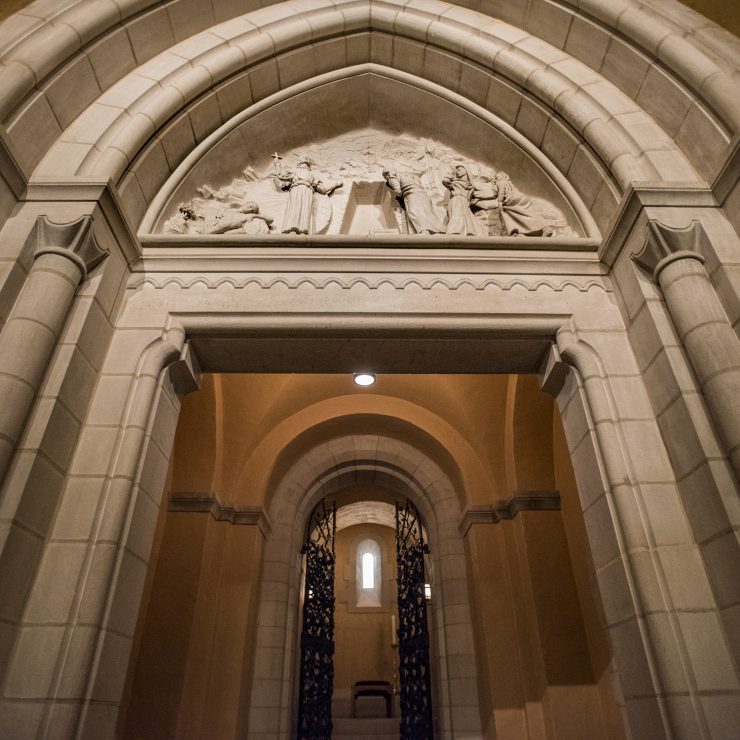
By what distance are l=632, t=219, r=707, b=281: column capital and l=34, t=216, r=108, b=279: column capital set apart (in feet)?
9.03

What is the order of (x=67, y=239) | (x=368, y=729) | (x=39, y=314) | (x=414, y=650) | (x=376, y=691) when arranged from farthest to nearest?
(x=376, y=691), (x=368, y=729), (x=414, y=650), (x=67, y=239), (x=39, y=314)

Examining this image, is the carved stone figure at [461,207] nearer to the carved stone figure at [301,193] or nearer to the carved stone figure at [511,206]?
the carved stone figure at [511,206]

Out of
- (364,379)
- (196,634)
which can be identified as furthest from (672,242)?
(196,634)

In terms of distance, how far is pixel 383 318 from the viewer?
300 cm

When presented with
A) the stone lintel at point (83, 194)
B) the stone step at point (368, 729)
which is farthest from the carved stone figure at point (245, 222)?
the stone step at point (368, 729)

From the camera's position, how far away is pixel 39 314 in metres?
2.44

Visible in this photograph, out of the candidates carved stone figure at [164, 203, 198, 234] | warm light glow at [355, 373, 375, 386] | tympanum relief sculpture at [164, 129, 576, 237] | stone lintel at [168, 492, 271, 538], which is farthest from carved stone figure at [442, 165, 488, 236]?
stone lintel at [168, 492, 271, 538]

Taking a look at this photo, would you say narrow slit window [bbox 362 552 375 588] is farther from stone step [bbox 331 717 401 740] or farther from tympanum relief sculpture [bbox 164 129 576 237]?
tympanum relief sculpture [bbox 164 129 576 237]

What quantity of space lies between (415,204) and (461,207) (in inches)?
11.7

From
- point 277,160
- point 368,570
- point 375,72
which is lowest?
point 277,160

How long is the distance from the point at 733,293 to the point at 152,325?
2.80 meters

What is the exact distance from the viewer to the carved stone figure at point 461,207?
342 centimetres

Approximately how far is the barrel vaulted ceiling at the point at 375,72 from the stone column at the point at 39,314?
0.39m

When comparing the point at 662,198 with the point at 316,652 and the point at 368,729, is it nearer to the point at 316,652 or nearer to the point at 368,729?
the point at 316,652
